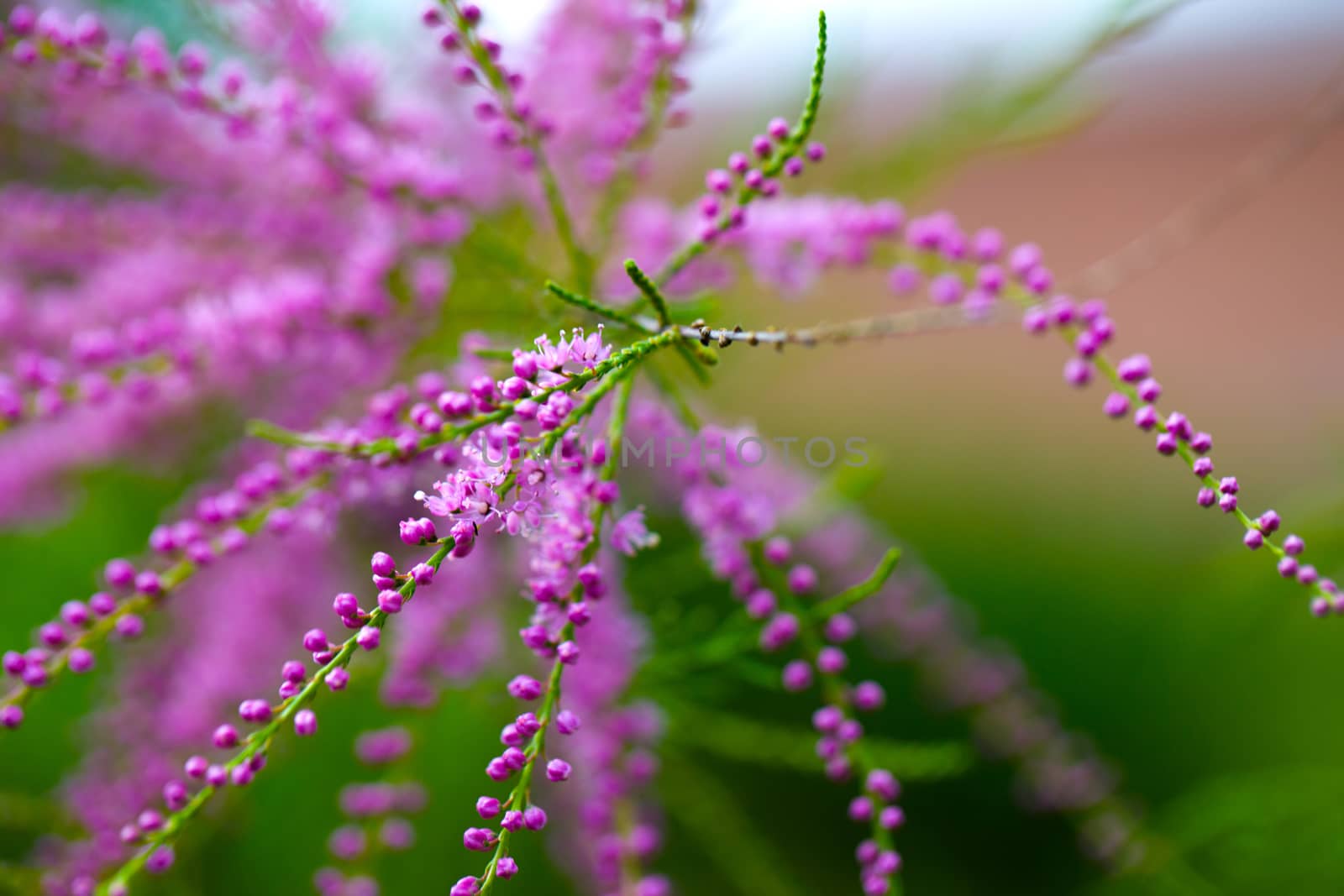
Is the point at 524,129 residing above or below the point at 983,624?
above

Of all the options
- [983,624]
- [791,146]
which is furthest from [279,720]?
[983,624]

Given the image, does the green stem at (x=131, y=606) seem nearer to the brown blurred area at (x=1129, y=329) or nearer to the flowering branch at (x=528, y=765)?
the flowering branch at (x=528, y=765)

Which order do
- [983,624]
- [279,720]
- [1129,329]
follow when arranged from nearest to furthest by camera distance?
[279,720] < [983,624] < [1129,329]

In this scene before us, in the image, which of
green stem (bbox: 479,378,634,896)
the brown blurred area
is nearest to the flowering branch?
green stem (bbox: 479,378,634,896)

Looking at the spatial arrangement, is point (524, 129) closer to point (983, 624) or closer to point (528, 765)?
point (528, 765)

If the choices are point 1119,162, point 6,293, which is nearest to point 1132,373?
point 6,293

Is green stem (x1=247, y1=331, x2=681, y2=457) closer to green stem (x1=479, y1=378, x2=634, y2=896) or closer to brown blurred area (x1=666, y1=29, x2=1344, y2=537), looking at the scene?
green stem (x1=479, y1=378, x2=634, y2=896)

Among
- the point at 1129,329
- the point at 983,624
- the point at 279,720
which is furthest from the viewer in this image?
the point at 1129,329

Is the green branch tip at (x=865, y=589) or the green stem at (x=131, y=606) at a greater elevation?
the green stem at (x=131, y=606)

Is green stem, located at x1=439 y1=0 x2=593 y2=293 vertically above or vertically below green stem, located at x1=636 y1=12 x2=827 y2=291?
above

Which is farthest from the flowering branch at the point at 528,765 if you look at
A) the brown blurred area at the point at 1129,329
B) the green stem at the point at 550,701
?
the brown blurred area at the point at 1129,329

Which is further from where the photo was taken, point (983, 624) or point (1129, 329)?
point (1129, 329)

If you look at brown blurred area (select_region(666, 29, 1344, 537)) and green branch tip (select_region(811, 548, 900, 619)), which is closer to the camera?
green branch tip (select_region(811, 548, 900, 619))
